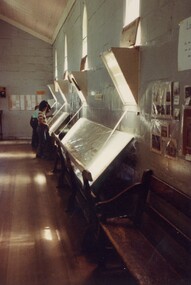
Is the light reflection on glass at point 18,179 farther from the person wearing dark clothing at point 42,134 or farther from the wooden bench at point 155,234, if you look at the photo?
the wooden bench at point 155,234

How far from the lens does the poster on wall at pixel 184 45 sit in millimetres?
1965

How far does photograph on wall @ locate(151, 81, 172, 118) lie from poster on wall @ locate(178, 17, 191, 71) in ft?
0.72

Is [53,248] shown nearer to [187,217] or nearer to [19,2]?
[187,217]

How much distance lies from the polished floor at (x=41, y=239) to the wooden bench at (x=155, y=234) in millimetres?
417

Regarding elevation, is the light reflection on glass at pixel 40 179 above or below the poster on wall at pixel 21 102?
below

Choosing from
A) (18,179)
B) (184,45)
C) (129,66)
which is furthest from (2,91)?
(184,45)

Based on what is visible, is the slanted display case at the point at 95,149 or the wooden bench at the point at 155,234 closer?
the wooden bench at the point at 155,234

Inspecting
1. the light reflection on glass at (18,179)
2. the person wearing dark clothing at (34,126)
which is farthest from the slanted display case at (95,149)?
the person wearing dark clothing at (34,126)

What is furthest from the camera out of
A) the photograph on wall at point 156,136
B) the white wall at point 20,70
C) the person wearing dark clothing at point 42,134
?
the white wall at point 20,70

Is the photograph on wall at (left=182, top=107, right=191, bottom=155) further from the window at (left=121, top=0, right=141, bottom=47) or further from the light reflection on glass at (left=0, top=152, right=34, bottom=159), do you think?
the light reflection on glass at (left=0, top=152, right=34, bottom=159)

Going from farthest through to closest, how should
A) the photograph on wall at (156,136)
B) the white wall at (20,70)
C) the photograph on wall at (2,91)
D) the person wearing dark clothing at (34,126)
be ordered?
the photograph on wall at (2,91), the white wall at (20,70), the person wearing dark clothing at (34,126), the photograph on wall at (156,136)

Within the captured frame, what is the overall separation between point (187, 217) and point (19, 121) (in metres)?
10.9

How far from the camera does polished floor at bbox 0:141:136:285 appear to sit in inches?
106

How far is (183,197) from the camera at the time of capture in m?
2.03
